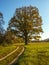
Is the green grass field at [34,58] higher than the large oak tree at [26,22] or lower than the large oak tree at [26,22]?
lower

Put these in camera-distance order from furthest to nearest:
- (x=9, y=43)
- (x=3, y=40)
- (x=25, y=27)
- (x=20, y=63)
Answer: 1. (x=25, y=27)
2. (x=9, y=43)
3. (x=3, y=40)
4. (x=20, y=63)

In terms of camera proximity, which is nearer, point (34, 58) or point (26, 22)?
point (34, 58)

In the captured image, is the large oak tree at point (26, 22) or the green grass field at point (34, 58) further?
the large oak tree at point (26, 22)

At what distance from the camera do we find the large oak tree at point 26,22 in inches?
2904

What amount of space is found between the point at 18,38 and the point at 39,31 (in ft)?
25.5

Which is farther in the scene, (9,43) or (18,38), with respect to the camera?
(18,38)

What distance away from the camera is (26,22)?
240ft

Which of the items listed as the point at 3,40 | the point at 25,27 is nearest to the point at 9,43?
the point at 3,40

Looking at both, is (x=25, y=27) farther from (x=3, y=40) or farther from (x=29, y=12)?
(x=3, y=40)

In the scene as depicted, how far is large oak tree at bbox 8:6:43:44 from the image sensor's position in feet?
242

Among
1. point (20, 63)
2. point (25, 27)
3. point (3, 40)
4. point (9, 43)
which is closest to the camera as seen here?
point (20, 63)

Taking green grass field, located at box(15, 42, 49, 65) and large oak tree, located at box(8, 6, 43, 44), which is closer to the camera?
green grass field, located at box(15, 42, 49, 65)

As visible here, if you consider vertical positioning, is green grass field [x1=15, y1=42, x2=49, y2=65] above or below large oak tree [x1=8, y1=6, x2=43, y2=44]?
below

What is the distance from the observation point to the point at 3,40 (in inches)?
1860
